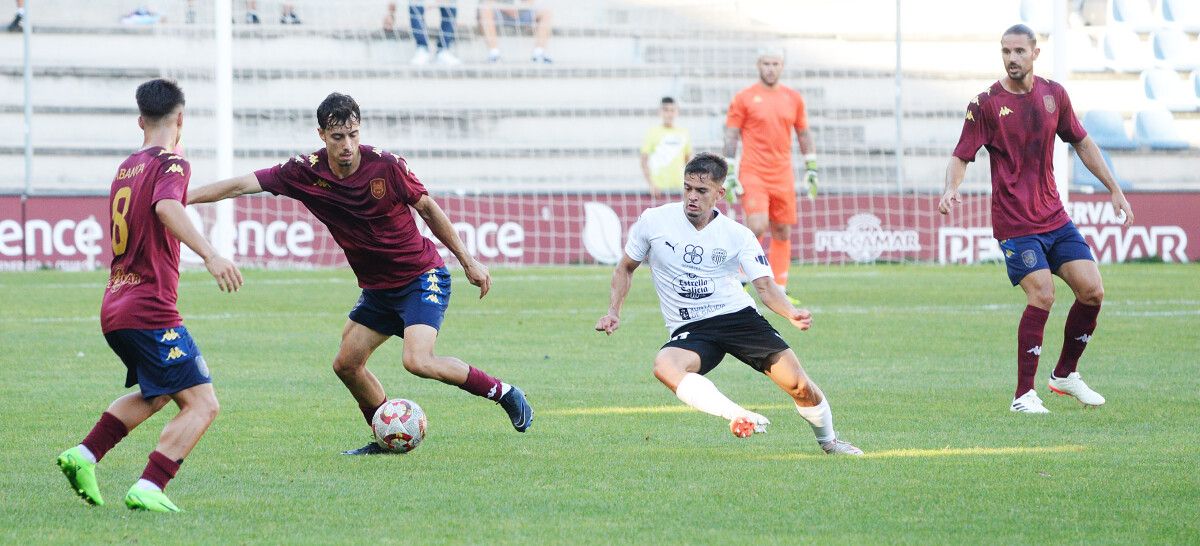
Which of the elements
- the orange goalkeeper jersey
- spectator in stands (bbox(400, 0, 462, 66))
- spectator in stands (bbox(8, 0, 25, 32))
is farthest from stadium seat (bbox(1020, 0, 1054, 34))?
spectator in stands (bbox(8, 0, 25, 32))

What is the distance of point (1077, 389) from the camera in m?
A: 8.64

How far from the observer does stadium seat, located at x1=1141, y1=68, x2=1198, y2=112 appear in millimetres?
27125

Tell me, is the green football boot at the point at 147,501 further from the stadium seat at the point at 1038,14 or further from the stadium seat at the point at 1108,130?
the stadium seat at the point at 1038,14

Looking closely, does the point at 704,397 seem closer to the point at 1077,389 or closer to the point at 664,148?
the point at 1077,389

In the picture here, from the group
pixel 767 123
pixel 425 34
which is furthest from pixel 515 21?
pixel 767 123

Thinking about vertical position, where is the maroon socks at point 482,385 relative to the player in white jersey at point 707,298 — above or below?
below

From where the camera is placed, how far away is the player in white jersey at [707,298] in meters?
6.98

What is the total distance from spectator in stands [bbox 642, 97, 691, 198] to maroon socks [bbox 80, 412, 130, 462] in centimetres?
1639

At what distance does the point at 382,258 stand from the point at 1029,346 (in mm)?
3521

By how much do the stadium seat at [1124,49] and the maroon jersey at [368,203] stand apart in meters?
22.9

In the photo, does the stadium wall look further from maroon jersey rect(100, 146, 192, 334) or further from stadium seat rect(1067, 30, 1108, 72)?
maroon jersey rect(100, 146, 192, 334)

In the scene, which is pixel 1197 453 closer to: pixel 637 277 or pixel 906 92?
pixel 637 277

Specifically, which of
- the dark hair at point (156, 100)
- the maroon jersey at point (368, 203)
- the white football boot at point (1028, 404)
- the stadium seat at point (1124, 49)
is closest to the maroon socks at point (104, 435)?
the dark hair at point (156, 100)

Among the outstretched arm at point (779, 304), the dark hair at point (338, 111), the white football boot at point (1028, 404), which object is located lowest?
the white football boot at point (1028, 404)
